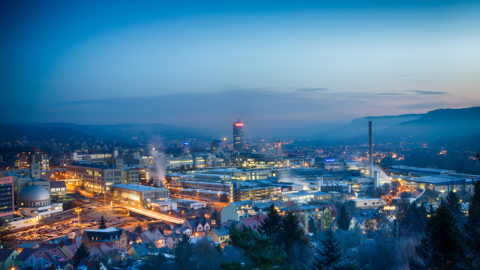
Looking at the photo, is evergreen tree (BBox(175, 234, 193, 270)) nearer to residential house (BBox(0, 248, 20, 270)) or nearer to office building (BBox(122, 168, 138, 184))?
residential house (BBox(0, 248, 20, 270))

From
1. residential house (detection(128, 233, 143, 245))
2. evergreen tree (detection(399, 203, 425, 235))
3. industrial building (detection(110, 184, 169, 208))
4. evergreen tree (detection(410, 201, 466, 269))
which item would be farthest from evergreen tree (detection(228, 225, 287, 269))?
industrial building (detection(110, 184, 169, 208))

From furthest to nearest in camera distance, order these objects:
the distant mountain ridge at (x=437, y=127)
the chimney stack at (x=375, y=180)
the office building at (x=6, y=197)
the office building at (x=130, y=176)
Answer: the distant mountain ridge at (x=437, y=127), the office building at (x=130, y=176), the chimney stack at (x=375, y=180), the office building at (x=6, y=197)

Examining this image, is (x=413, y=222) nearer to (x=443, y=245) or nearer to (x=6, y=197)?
(x=443, y=245)

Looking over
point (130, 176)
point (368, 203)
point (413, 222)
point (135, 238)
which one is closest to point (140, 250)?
point (135, 238)

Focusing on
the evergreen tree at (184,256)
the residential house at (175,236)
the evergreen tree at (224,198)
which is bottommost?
the evergreen tree at (224,198)

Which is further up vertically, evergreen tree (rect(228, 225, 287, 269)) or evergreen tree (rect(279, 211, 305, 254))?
evergreen tree (rect(228, 225, 287, 269))

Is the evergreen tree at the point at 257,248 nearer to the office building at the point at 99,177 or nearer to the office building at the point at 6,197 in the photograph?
the office building at the point at 6,197

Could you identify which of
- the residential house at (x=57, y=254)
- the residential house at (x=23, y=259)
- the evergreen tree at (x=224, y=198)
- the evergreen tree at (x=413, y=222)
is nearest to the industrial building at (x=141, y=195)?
the evergreen tree at (x=224, y=198)
